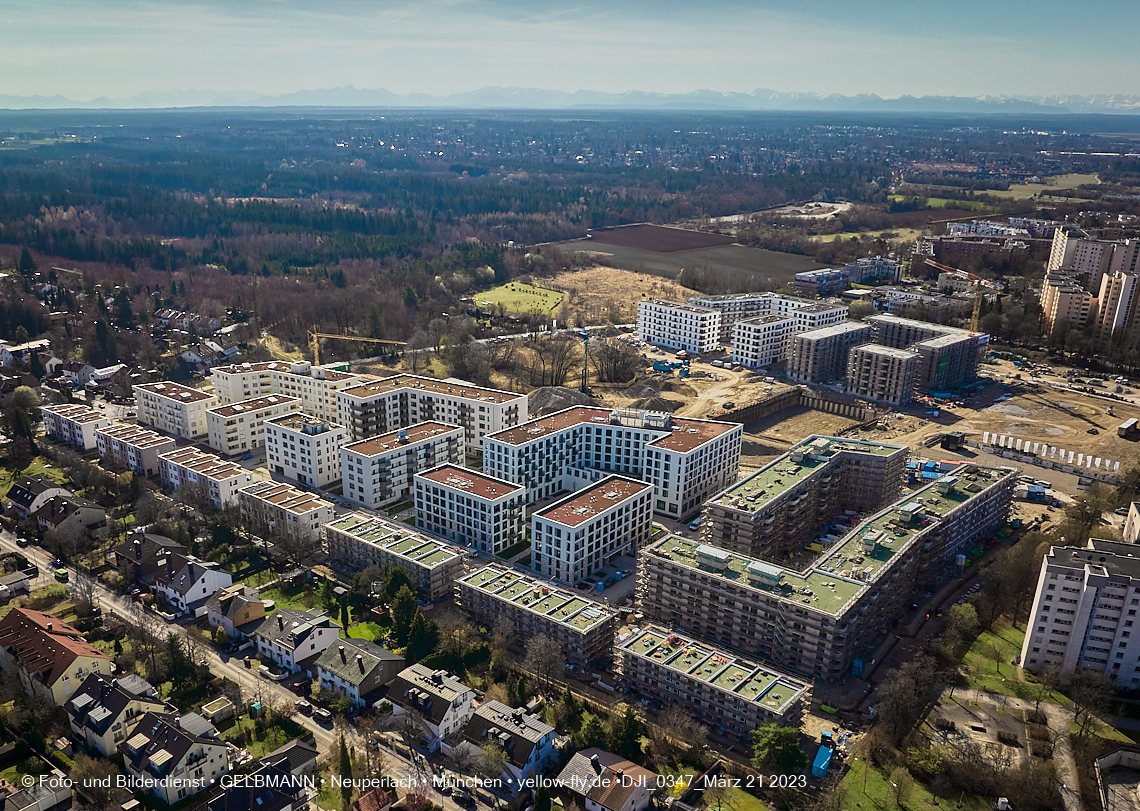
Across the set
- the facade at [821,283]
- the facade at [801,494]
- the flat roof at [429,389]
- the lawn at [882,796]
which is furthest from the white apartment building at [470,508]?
the facade at [821,283]

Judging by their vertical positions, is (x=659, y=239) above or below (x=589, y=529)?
above

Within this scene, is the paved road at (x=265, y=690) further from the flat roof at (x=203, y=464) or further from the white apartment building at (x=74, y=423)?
the white apartment building at (x=74, y=423)

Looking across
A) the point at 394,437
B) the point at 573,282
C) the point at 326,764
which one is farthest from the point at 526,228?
the point at 326,764

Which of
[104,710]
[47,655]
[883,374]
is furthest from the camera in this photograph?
[883,374]

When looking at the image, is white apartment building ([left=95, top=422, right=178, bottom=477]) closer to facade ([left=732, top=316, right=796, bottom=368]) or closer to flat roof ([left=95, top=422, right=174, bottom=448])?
flat roof ([left=95, top=422, right=174, bottom=448])

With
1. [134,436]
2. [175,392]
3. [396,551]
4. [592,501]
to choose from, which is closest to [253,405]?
[175,392]

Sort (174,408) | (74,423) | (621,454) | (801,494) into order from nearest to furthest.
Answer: (801,494) → (621,454) → (74,423) → (174,408)

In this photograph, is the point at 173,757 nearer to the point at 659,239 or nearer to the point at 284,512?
the point at 284,512

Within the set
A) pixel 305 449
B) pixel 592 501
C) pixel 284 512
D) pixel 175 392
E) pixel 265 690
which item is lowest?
pixel 265 690
